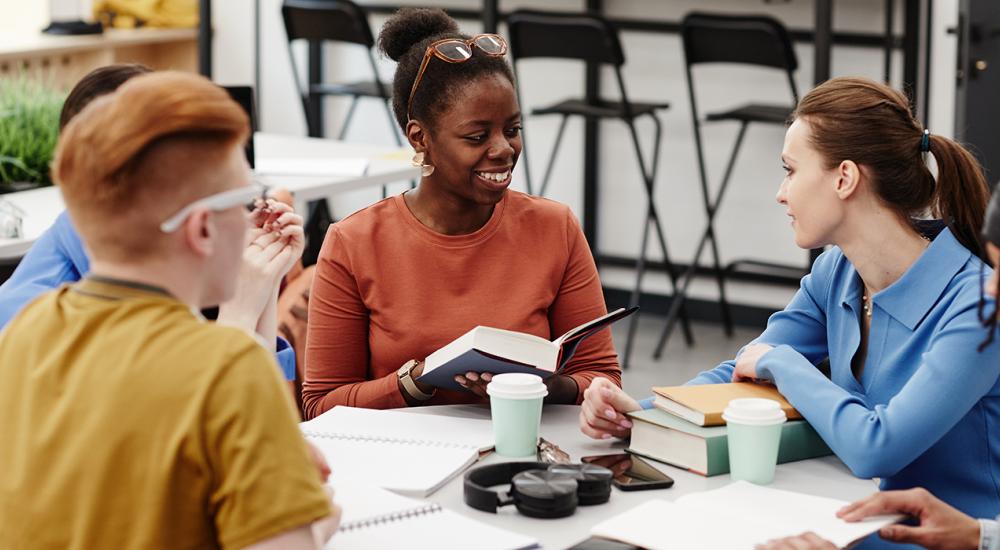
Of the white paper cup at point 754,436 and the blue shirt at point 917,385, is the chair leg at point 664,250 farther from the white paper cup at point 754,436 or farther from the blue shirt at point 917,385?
the white paper cup at point 754,436

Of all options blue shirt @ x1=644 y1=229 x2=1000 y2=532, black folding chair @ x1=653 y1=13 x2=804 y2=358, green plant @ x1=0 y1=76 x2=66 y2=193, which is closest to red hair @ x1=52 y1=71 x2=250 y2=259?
blue shirt @ x1=644 y1=229 x2=1000 y2=532

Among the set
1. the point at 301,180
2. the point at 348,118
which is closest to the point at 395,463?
the point at 301,180

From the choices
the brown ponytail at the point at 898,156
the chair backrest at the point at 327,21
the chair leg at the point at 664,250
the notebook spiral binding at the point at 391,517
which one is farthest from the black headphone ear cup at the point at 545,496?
the chair backrest at the point at 327,21

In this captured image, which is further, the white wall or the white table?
the white wall

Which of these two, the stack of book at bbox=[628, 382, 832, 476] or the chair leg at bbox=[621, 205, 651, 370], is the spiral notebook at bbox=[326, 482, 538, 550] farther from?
the chair leg at bbox=[621, 205, 651, 370]

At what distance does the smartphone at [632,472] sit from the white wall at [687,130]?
10.6 feet

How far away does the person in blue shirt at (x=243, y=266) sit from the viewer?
6.14 ft

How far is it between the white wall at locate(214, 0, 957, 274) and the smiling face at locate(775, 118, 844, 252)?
2857 millimetres

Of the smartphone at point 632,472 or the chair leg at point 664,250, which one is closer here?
the smartphone at point 632,472

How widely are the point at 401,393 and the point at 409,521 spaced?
1.84ft

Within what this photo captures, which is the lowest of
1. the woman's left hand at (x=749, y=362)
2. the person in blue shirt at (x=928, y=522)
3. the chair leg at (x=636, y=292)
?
the chair leg at (x=636, y=292)

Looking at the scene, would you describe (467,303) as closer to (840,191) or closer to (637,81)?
(840,191)

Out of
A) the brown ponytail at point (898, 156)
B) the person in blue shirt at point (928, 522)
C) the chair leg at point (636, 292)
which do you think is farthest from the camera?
the chair leg at point (636, 292)

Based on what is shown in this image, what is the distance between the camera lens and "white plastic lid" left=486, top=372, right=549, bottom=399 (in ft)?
5.99
